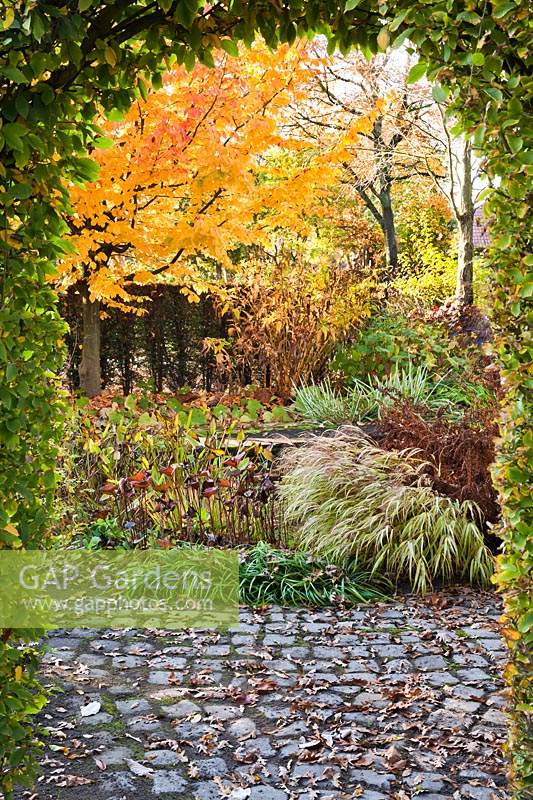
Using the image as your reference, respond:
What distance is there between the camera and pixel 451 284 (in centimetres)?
1666

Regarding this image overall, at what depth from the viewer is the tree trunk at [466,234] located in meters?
12.1

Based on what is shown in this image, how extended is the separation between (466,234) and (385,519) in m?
8.35

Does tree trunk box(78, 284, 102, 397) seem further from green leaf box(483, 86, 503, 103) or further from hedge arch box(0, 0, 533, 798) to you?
green leaf box(483, 86, 503, 103)

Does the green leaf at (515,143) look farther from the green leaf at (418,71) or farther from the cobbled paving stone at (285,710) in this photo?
the cobbled paving stone at (285,710)

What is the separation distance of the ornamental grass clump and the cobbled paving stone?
1.43 feet

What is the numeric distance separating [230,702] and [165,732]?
37 cm

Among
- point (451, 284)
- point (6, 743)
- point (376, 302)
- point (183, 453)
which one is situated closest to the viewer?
point (6, 743)

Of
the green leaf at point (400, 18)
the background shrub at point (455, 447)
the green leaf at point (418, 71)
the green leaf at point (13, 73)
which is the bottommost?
the background shrub at point (455, 447)

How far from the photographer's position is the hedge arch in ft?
6.40

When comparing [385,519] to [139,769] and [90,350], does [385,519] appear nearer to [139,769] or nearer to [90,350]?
[139,769]

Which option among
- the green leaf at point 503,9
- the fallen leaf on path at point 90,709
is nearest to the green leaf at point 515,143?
the green leaf at point 503,9

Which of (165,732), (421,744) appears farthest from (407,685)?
(165,732)

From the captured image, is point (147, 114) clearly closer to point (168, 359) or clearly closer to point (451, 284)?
point (168, 359)

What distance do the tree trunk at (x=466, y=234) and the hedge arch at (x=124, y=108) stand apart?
1008cm
